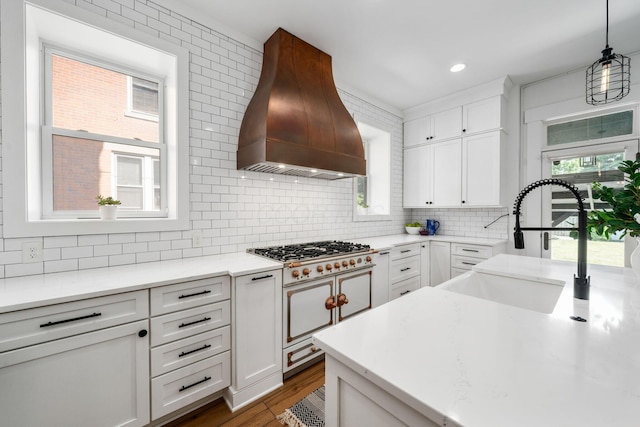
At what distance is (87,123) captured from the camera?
79.0 inches

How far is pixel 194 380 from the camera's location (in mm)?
1681

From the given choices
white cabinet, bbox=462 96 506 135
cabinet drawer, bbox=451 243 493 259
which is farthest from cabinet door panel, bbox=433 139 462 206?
cabinet drawer, bbox=451 243 493 259

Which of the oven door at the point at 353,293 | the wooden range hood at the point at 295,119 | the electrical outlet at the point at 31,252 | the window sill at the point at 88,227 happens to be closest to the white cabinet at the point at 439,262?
the oven door at the point at 353,293

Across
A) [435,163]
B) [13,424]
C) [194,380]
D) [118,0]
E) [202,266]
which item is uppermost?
[118,0]

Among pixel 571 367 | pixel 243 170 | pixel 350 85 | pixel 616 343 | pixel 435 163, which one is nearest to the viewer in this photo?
pixel 571 367

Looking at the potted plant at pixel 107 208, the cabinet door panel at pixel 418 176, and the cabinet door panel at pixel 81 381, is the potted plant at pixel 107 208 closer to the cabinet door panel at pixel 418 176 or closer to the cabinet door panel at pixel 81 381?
the cabinet door panel at pixel 81 381

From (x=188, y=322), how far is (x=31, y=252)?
3.44 ft

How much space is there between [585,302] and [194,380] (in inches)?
82.9

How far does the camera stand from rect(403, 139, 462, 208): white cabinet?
374 centimetres

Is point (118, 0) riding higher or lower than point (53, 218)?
higher

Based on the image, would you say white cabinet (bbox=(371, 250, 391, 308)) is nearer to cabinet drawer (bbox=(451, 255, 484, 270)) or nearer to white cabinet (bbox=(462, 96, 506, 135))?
cabinet drawer (bbox=(451, 255, 484, 270))

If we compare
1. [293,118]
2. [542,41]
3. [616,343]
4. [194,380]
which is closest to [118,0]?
[293,118]

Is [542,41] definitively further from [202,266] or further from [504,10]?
[202,266]

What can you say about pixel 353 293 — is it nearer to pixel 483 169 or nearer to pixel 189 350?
pixel 189 350
